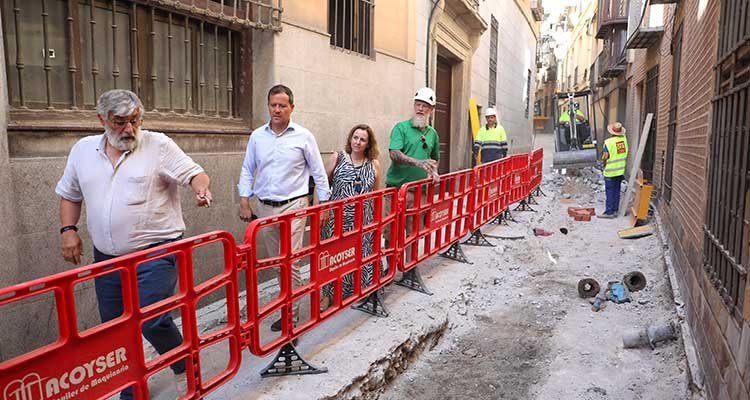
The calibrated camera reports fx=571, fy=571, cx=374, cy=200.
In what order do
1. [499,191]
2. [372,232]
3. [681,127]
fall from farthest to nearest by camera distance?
[499,191] → [681,127] → [372,232]

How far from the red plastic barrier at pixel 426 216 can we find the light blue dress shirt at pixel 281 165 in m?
0.98

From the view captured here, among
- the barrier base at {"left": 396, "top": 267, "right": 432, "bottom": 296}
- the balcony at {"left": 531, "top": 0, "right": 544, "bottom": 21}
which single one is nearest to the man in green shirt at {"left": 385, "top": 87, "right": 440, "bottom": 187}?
the barrier base at {"left": 396, "top": 267, "right": 432, "bottom": 296}

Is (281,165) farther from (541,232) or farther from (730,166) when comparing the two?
(541,232)

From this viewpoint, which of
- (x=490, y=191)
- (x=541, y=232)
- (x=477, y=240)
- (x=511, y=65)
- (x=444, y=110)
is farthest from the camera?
(x=511, y=65)

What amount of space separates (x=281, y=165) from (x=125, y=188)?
1312mm

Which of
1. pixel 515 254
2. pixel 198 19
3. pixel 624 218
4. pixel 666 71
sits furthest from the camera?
pixel 624 218

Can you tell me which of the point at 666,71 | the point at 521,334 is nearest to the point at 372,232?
the point at 521,334

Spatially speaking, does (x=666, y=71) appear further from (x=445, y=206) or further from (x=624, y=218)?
(x=445, y=206)

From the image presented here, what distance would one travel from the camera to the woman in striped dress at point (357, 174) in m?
4.51

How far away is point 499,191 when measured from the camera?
874 cm

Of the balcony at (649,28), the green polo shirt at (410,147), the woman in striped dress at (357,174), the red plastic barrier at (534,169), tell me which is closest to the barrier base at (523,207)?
the red plastic barrier at (534,169)

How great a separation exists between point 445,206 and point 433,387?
2.43 m

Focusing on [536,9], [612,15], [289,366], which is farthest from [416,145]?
[536,9]

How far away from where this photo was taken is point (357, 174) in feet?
15.3
